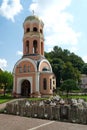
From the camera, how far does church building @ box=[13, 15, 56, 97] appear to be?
1463 inches

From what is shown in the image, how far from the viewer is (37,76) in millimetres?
36750

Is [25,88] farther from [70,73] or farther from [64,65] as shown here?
[64,65]

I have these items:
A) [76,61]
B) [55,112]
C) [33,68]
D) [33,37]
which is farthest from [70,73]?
[55,112]

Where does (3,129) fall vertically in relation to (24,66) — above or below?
below

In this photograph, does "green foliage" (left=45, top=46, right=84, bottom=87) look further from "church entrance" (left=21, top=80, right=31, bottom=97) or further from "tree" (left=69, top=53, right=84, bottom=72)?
"church entrance" (left=21, top=80, right=31, bottom=97)

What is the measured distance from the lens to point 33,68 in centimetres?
3734

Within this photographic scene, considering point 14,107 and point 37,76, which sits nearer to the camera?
point 14,107

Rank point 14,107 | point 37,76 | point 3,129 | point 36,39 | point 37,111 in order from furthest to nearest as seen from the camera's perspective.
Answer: point 36,39, point 37,76, point 14,107, point 37,111, point 3,129

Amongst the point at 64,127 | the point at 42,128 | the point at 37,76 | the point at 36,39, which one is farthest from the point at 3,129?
the point at 36,39

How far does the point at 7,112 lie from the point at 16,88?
67.4ft

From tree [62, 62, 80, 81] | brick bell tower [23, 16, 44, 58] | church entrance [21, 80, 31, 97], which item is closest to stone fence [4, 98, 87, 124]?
church entrance [21, 80, 31, 97]

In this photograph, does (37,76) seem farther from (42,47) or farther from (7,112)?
(7,112)

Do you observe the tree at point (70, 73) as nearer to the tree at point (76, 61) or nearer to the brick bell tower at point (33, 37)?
the tree at point (76, 61)

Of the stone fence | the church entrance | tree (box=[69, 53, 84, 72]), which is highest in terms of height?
tree (box=[69, 53, 84, 72])
